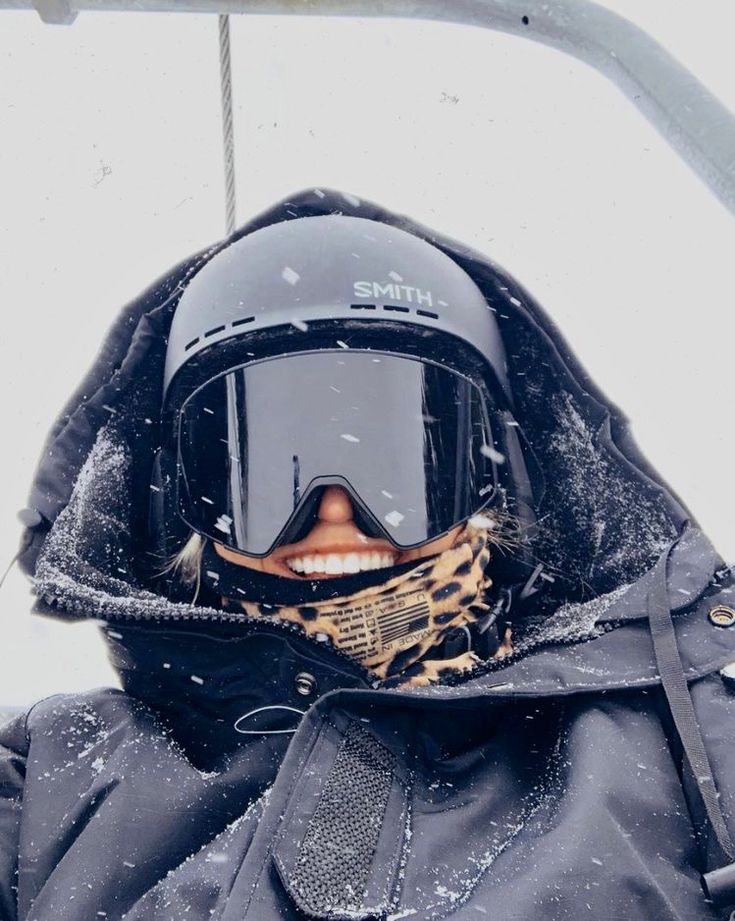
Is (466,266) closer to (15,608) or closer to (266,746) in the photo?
(266,746)

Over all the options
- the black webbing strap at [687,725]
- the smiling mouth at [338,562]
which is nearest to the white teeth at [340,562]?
the smiling mouth at [338,562]

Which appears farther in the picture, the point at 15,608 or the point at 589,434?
the point at 15,608

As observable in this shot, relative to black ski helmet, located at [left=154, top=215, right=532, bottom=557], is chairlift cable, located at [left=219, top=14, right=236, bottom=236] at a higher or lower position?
higher

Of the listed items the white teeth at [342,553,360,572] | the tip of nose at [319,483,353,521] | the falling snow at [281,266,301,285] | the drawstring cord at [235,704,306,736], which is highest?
the falling snow at [281,266,301,285]

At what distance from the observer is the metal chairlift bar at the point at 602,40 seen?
4.33 feet

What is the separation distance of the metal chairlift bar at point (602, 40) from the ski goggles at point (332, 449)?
0.73 m

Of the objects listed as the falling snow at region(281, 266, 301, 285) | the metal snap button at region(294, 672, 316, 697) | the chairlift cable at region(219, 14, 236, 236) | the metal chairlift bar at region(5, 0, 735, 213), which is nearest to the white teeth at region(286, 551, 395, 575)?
the metal snap button at region(294, 672, 316, 697)

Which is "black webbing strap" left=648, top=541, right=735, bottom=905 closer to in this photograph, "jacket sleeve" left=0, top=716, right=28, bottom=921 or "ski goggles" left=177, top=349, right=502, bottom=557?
"ski goggles" left=177, top=349, right=502, bottom=557

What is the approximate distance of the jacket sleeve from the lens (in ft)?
4.76

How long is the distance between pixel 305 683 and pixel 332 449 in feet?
1.71

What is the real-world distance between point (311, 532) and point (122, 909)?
0.80 metres

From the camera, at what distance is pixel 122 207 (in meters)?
6.27

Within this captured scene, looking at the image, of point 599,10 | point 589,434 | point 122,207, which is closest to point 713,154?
point 599,10

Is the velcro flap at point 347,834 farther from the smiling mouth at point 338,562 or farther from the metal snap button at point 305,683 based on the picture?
A: the smiling mouth at point 338,562
